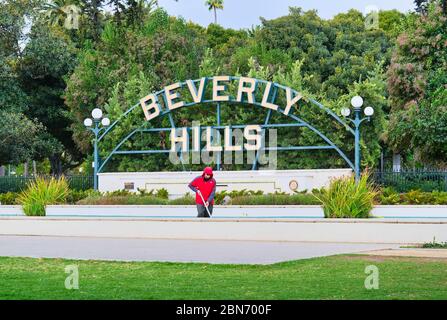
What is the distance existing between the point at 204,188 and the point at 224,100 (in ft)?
44.2

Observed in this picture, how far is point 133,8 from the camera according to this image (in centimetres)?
1077

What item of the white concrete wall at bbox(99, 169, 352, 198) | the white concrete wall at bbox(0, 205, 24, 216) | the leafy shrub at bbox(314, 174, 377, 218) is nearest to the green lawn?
the leafy shrub at bbox(314, 174, 377, 218)

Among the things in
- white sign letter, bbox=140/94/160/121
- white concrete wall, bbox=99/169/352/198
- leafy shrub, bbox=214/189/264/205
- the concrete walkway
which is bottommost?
the concrete walkway

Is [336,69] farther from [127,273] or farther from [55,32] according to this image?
[127,273]

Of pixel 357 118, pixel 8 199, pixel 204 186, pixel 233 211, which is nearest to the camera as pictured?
pixel 204 186

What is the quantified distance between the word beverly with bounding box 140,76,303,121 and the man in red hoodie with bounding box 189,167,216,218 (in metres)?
12.3

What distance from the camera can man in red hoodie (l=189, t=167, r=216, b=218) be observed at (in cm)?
2373

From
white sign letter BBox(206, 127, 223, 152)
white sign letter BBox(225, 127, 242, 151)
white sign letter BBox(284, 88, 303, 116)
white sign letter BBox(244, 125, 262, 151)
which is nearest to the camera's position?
white sign letter BBox(284, 88, 303, 116)

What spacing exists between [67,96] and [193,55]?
6957 mm

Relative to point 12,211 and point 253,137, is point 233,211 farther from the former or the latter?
point 253,137

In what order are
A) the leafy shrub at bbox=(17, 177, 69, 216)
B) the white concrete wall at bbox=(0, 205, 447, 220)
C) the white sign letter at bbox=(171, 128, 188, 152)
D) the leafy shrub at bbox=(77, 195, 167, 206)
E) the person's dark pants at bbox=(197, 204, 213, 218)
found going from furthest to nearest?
the white sign letter at bbox=(171, 128, 188, 152), the leafy shrub at bbox=(77, 195, 167, 206), the leafy shrub at bbox=(17, 177, 69, 216), the white concrete wall at bbox=(0, 205, 447, 220), the person's dark pants at bbox=(197, 204, 213, 218)

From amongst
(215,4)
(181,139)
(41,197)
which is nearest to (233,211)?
(41,197)

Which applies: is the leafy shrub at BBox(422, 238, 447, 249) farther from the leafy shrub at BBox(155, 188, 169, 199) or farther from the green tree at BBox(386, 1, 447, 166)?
→ the leafy shrub at BBox(155, 188, 169, 199)

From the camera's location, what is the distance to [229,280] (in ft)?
42.0
